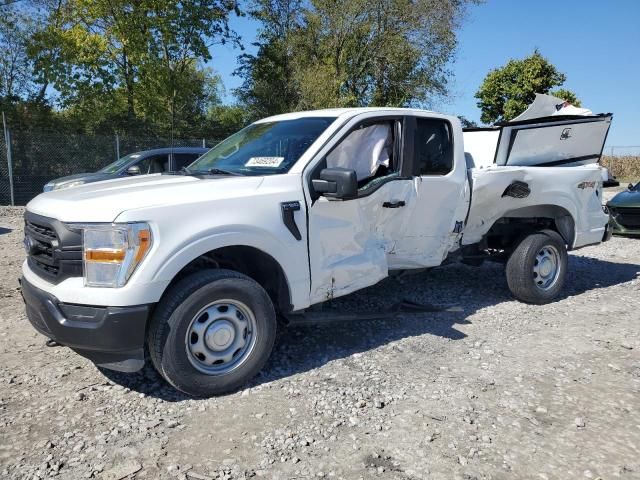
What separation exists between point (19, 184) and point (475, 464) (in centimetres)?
1652

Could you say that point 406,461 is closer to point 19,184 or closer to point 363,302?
point 363,302

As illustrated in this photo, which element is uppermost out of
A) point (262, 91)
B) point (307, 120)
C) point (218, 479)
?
point (262, 91)

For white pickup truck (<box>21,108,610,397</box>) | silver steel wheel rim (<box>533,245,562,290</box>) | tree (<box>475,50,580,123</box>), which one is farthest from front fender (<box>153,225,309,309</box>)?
tree (<box>475,50,580,123</box>)

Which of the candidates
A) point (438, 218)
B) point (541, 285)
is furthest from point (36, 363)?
point (541, 285)

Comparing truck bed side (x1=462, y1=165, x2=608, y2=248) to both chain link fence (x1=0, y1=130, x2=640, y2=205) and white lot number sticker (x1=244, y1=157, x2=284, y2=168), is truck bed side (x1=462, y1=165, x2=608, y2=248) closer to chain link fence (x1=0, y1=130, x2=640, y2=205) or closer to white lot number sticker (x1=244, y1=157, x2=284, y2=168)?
white lot number sticker (x1=244, y1=157, x2=284, y2=168)

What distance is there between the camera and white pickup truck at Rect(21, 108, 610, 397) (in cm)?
319

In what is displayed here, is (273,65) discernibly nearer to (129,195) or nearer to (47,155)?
(47,155)

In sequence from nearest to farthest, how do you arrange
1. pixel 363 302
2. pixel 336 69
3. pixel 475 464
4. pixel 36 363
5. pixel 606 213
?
1. pixel 475 464
2. pixel 36 363
3. pixel 363 302
4. pixel 606 213
5. pixel 336 69

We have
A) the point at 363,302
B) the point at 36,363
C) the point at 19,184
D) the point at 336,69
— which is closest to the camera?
the point at 36,363

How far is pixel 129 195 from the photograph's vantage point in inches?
131

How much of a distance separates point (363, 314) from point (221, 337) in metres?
1.64

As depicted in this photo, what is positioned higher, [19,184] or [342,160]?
[342,160]

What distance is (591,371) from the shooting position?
4172 mm

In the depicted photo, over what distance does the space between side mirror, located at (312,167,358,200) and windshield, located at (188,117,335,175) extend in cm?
30
